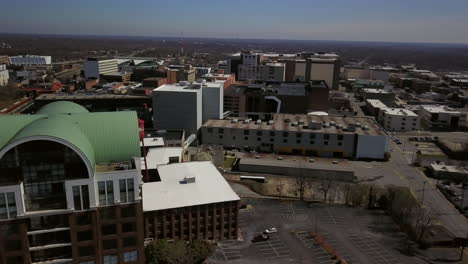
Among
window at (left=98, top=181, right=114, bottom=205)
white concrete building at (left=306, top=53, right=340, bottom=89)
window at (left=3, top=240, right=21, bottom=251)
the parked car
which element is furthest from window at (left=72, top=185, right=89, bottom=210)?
white concrete building at (left=306, top=53, right=340, bottom=89)

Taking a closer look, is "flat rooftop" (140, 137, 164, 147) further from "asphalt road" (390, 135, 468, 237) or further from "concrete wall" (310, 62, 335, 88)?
"concrete wall" (310, 62, 335, 88)

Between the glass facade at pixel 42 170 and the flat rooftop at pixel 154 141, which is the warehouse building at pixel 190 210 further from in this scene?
the flat rooftop at pixel 154 141

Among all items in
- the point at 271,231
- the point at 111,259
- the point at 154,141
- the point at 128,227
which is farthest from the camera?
the point at 154,141

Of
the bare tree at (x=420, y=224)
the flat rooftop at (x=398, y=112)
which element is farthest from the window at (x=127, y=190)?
the flat rooftop at (x=398, y=112)

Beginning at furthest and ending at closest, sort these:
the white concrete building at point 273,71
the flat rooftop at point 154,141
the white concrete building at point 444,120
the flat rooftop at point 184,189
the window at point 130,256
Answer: the white concrete building at point 273,71
the white concrete building at point 444,120
the flat rooftop at point 154,141
the flat rooftop at point 184,189
the window at point 130,256

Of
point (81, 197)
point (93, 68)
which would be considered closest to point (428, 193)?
point (81, 197)

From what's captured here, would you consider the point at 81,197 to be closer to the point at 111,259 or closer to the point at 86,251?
the point at 86,251
